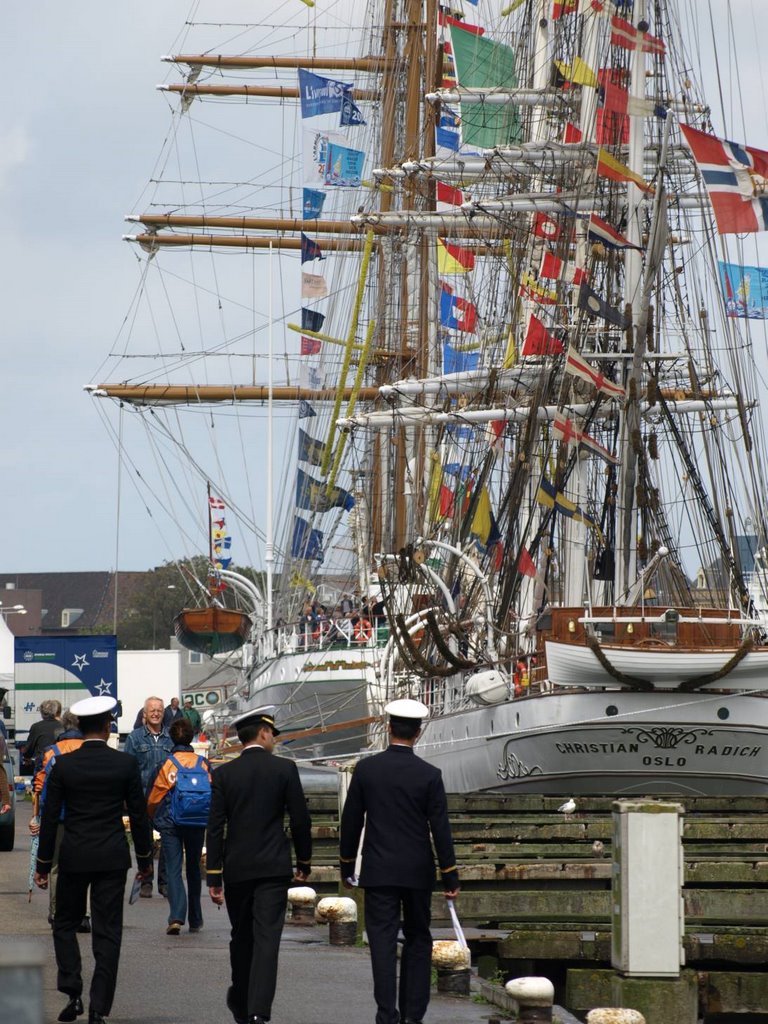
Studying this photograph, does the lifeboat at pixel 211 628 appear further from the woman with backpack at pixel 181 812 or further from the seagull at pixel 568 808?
the woman with backpack at pixel 181 812

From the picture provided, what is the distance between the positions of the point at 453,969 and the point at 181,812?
10.8 feet

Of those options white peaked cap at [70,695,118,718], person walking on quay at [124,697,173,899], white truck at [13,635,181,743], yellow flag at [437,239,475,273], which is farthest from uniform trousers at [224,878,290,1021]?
yellow flag at [437,239,475,273]

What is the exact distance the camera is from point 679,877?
8.89 meters

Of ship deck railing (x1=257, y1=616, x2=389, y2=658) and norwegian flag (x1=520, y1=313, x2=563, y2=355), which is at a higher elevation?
norwegian flag (x1=520, y1=313, x2=563, y2=355)

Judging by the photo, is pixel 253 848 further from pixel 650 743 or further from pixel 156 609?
pixel 156 609

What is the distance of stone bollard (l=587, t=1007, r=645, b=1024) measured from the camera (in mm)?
8227

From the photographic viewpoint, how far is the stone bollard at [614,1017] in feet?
27.0

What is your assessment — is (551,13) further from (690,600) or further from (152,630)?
(152,630)

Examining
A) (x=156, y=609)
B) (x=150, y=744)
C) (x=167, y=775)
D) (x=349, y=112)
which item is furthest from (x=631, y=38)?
(x=156, y=609)

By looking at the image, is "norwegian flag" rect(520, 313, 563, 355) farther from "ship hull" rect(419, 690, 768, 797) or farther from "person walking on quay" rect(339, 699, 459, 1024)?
"person walking on quay" rect(339, 699, 459, 1024)

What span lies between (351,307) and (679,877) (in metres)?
43.2

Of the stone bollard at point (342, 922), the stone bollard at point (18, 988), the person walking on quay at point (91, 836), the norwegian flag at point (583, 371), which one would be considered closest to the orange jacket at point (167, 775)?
the stone bollard at point (342, 922)

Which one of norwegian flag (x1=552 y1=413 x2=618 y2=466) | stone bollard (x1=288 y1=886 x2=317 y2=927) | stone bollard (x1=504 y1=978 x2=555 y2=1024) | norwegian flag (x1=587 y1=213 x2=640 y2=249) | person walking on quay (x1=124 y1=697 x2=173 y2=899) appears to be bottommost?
stone bollard (x1=504 y1=978 x2=555 y2=1024)

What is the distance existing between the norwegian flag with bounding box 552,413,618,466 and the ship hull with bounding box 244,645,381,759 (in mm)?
13037
